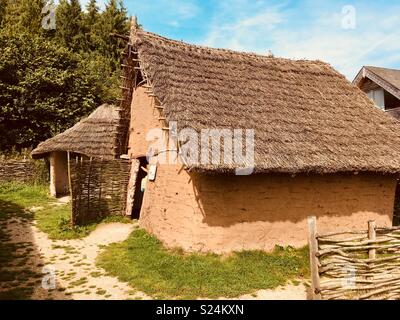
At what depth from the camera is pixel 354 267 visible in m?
6.21

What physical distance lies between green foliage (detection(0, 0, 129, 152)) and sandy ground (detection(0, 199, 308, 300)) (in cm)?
1154

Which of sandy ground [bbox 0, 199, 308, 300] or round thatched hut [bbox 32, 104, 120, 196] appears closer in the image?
sandy ground [bbox 0, 199, 308, 300]

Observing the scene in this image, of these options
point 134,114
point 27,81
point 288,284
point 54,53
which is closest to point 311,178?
point 288,284

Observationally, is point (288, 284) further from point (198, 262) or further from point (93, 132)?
point (93, 132)

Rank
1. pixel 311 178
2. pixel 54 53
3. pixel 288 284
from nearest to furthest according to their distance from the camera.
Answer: pixel 288 284 → pixel 311 178 → pixel 54 53

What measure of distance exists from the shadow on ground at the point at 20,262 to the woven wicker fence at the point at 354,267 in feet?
15.1

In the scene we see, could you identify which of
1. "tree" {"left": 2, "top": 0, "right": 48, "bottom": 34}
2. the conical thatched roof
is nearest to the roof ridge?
the conical thatched roof

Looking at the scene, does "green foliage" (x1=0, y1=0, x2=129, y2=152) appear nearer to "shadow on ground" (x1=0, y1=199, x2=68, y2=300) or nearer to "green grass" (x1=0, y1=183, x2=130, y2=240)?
"green grass" (x1=0, y1=183, x2=130, y2=240)

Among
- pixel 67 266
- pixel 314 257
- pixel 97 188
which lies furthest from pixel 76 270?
pixel 314 257

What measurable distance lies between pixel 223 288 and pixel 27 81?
18383 mm

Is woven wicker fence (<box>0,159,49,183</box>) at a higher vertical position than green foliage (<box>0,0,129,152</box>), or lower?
lower

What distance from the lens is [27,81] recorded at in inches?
801

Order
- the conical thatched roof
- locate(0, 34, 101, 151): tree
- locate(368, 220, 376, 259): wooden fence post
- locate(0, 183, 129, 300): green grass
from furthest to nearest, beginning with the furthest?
locate(0, 34, 101, 151): tree, the conical thatched roof, locate(0, 183, 129, 300): green grass, locate(368, 220, 376, 259): wooden fence post

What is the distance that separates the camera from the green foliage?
20.3 meters
